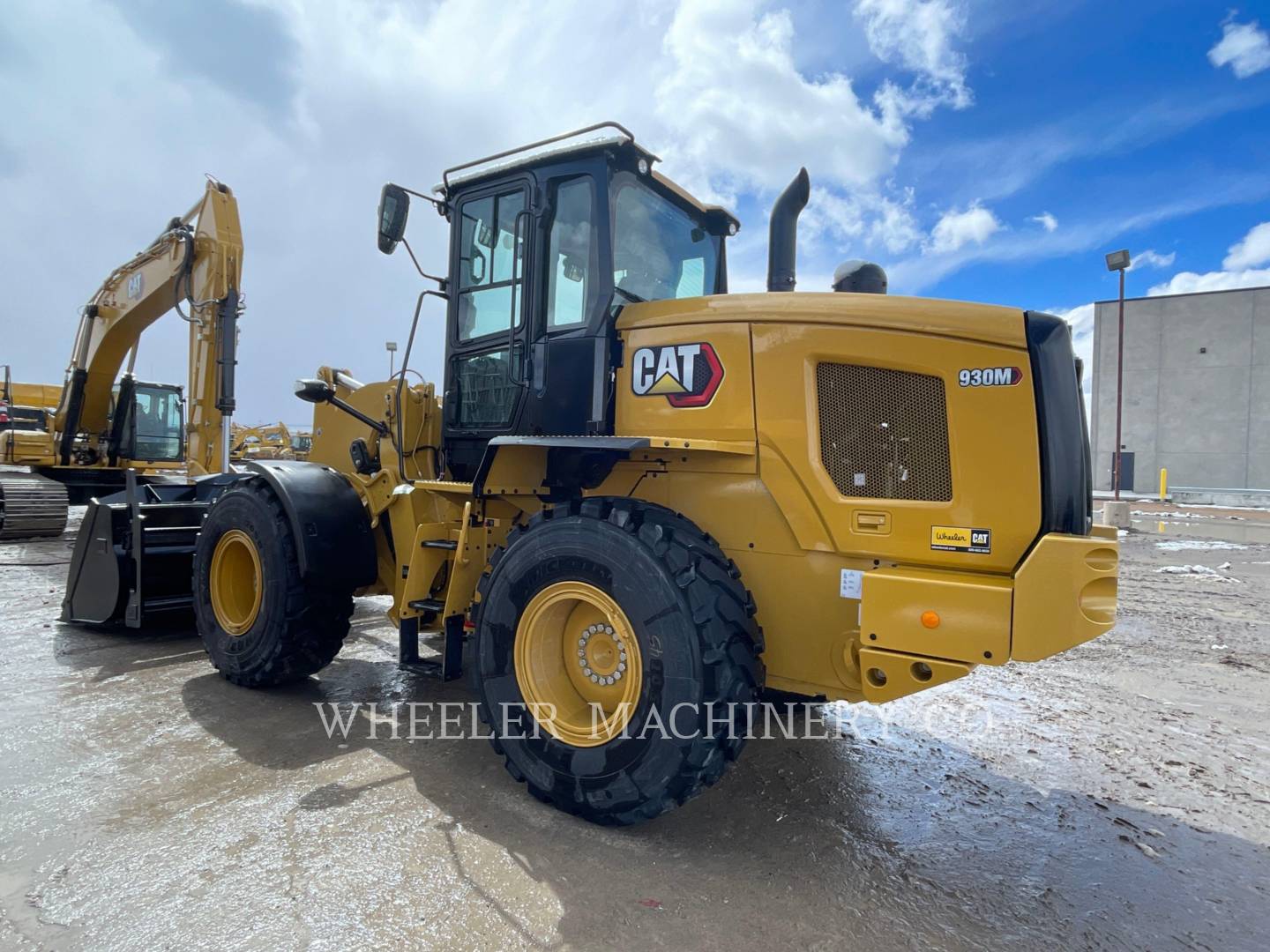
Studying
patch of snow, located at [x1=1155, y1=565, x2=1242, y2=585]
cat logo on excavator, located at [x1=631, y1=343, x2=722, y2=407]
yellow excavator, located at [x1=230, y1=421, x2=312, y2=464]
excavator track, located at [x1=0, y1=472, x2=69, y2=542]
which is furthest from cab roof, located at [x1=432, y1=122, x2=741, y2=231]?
yellow excavator, located at [x1=230, y1=421, x2=312, y2=464]

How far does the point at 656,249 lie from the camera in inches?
151

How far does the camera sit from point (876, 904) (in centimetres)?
238

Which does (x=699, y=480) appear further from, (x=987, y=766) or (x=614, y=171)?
(x=987, y=766)

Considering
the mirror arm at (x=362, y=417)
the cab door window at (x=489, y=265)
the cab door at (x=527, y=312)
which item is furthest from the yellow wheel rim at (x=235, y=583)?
the cab door window at (x=489, y=265)

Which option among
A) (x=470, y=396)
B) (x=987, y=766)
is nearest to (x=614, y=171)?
(x=470, y=396)

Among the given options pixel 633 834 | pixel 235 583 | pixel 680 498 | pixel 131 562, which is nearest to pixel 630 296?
pixel 680 498

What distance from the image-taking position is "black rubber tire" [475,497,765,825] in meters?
2.57

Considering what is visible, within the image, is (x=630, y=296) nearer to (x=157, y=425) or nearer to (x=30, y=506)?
(x=30, y=506)

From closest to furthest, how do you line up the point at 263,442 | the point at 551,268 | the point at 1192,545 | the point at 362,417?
the point at 551,268
the point at 362,417
the point at 1192,545
the point at 263,442

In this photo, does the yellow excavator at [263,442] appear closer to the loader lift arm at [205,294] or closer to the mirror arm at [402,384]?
the loader lift arm at [205,294]

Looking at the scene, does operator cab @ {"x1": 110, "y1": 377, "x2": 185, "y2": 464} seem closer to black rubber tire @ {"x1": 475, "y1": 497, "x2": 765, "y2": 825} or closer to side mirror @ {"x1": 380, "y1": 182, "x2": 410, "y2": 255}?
side mirror @ {"x1": 380, "y1": 182, "x2": 410, "y2": 255}

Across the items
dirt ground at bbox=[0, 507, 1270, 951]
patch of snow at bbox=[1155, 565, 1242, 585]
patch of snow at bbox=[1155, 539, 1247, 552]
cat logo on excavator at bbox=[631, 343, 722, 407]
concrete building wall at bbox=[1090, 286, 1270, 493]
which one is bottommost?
dirt ground at bbox=[0, 507, 1270, 951]

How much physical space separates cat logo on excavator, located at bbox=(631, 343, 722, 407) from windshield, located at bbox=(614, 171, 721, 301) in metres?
0.49

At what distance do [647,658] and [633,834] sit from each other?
71 centimetres
